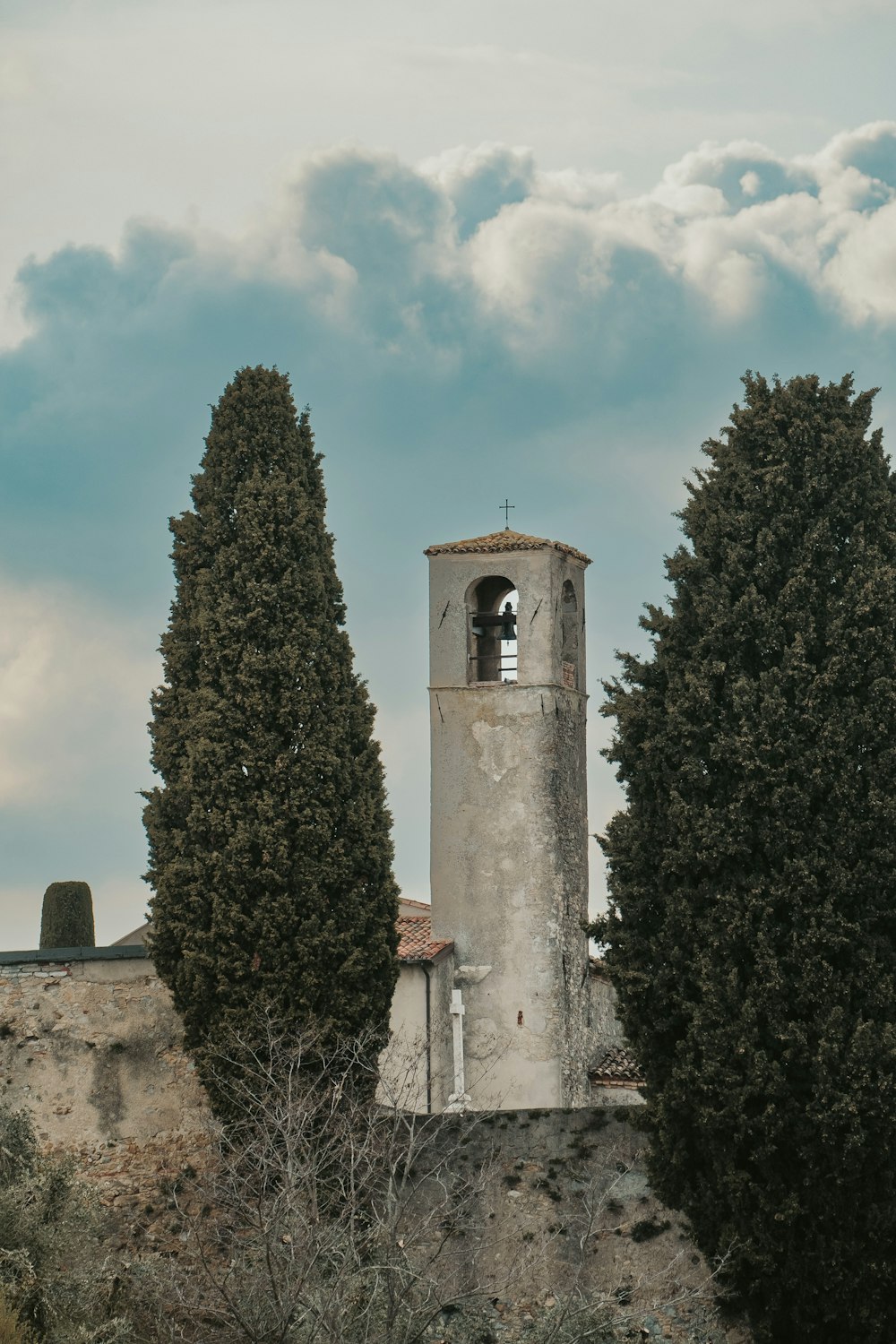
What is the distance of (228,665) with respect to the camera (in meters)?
20.9

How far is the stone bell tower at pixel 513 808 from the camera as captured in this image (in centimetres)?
3042

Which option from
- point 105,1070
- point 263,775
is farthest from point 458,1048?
point 263,775

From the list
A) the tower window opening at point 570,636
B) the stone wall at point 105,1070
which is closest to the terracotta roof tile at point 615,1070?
the tower window opening at point 570,636

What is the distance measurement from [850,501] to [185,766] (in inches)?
286

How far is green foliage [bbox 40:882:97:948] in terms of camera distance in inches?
1202

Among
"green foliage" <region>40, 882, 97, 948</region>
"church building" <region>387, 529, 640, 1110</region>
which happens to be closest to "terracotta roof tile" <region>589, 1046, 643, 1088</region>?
"church building" <region>387, 529, 640, 1110</region>

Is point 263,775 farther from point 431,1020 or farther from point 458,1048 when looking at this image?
point 458,1048

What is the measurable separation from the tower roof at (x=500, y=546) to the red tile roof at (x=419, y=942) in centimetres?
603

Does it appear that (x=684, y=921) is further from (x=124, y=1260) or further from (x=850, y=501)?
(x=124, y=1260)

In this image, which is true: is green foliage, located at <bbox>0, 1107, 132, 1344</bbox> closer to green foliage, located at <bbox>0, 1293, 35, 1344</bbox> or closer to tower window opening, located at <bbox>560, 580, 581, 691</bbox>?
green foliage, located at <bbox>0, 1293, 35, 1344</bbox>

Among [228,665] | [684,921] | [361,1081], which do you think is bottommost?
[361,1081]

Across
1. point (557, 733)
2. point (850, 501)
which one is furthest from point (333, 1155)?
point (557, 733)

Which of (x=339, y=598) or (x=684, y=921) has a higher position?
(x=339, y=598)

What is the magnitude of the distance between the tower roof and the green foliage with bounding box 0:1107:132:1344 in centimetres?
1534
